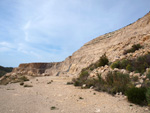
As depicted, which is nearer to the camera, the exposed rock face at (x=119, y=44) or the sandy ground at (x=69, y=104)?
the sandy ground at (x=69, y=104)

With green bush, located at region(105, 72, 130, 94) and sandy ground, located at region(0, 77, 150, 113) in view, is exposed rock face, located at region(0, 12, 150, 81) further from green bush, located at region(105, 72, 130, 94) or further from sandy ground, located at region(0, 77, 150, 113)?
sandy ground, located at region(0, 77, 150, 113)

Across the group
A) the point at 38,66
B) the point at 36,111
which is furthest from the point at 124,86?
the point at 38,66

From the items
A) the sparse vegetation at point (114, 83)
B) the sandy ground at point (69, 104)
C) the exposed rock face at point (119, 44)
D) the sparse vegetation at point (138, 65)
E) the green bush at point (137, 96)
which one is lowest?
the sandy ground at point (69, 104)

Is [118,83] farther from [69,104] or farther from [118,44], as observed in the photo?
[118,44]

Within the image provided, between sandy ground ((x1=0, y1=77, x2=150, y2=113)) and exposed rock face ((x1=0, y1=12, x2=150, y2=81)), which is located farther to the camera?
exposed rock face ((x1=0, y1=12, x2=150, y2=81))

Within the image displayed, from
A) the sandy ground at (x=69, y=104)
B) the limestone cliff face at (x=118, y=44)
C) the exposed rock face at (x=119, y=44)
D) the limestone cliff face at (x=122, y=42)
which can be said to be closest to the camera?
the sandy ground at (x=69, y=104)

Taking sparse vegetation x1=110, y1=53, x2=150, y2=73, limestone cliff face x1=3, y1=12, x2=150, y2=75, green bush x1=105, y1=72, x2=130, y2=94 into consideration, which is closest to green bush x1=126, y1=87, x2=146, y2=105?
green bush x1=105, y1=72, x2=130, y2=94

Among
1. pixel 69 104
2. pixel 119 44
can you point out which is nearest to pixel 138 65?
pixel 69 104

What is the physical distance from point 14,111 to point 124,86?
4741mm

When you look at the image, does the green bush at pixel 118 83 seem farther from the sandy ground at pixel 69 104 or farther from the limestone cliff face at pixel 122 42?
the limestone cliff face at pixel 122 42

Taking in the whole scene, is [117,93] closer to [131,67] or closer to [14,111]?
[131,67]

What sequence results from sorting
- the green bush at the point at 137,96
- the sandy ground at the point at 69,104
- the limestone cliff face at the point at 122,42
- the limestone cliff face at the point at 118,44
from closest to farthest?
the sandy ground at the point at 69,104 < the green bush at the point at 137,96 < the limestone cliff face at the point at 122,42 < the limestone cliff face at the point at 118,44

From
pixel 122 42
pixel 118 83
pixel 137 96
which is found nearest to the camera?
pixel 137 96

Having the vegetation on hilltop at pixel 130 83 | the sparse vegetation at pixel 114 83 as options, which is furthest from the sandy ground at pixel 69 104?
the sparse vegetation at pixel 114 83
